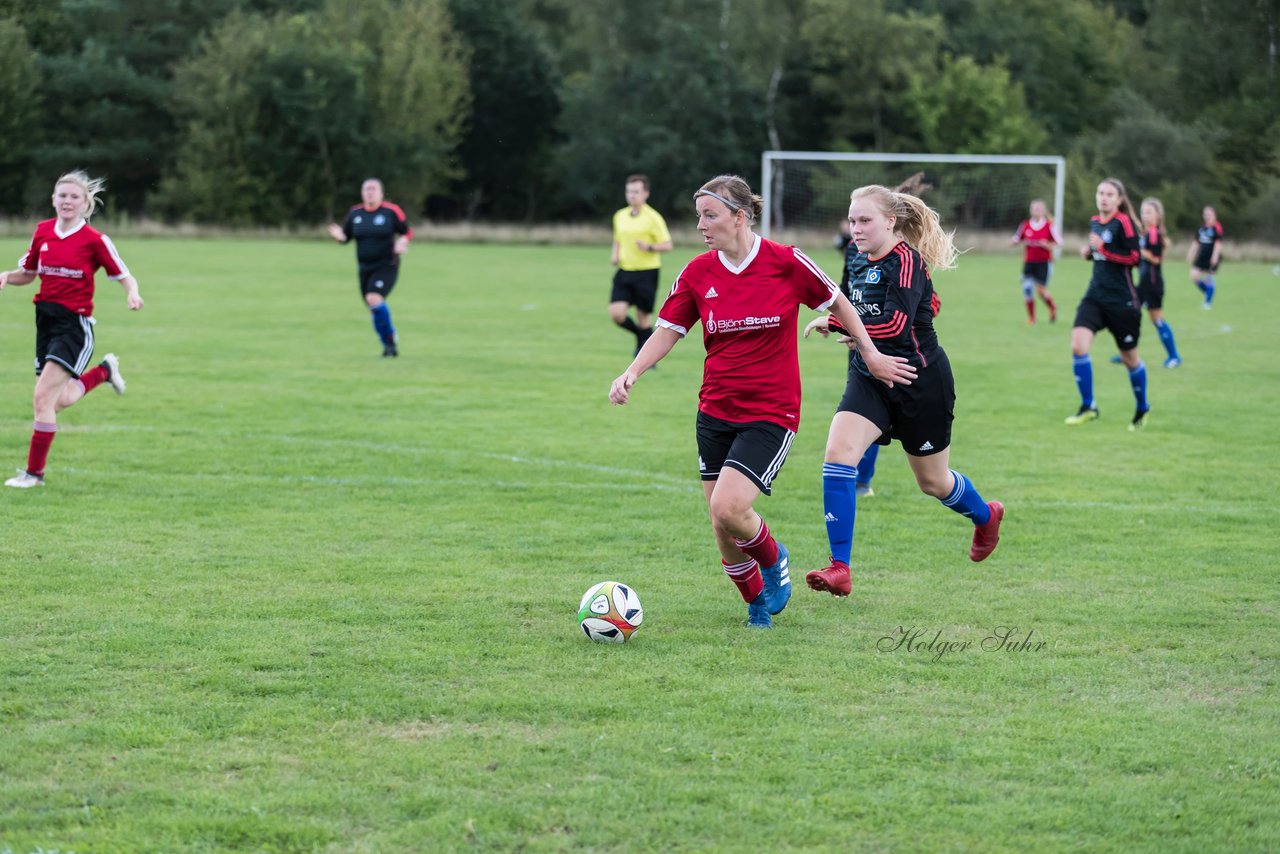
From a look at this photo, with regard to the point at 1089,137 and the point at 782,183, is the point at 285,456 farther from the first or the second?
the point at 1089,137

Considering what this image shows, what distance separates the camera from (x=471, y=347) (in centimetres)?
1803

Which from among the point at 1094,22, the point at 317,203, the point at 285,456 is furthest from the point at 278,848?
the point at 1094,22

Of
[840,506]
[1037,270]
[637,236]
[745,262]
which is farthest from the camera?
[1037,270]

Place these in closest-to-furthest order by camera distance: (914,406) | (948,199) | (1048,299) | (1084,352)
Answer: (914,406) < (1084,352) < (1048,299) < (948,199)

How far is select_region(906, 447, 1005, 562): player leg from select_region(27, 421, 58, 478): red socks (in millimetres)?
5443

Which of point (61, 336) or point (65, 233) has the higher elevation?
point (65, 233)

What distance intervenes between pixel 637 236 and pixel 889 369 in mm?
9923

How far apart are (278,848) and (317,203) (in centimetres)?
5382

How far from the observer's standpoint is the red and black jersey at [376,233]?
54.7ft

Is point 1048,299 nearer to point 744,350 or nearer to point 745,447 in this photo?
point 744,350

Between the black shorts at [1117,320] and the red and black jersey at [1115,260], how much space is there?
5 cm

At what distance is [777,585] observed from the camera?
616cm

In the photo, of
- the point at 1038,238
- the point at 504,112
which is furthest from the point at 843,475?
the point at 504,112

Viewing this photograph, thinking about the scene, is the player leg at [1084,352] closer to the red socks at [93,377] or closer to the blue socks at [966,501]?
the blue socks at [966,501]
